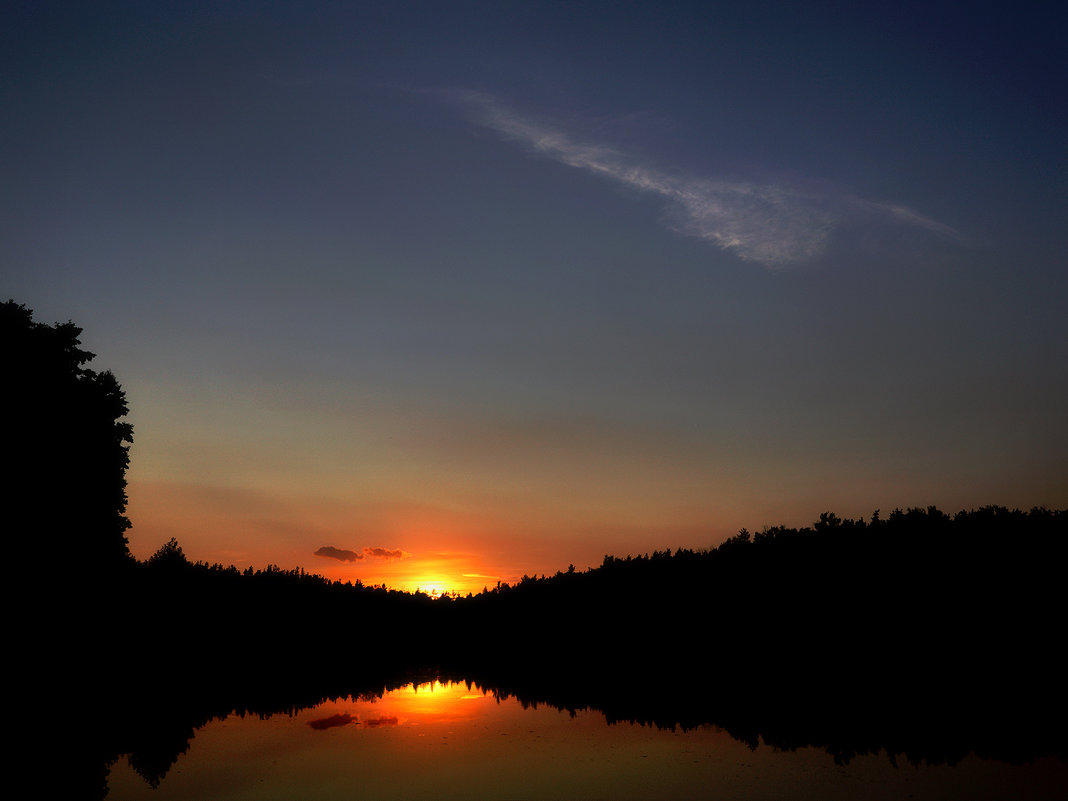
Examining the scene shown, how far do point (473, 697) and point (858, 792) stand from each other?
16.1 m

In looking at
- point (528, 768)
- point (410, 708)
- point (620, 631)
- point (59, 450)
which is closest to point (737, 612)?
point (620, 631)

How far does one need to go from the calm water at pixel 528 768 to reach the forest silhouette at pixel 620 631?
3.47 feet

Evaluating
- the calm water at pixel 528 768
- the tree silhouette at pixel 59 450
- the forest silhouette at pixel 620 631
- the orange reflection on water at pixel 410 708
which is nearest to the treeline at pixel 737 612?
the forest silhouette at pixel 620 631

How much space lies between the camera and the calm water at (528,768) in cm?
1325

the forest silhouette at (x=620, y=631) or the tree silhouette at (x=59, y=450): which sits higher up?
the tree silhouette at (x=59, y=450)

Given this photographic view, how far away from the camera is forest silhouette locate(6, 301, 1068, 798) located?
2117cm

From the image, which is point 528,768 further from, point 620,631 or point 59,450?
point 59,450

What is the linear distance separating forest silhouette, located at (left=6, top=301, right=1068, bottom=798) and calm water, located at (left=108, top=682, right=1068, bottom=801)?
1.06 meters

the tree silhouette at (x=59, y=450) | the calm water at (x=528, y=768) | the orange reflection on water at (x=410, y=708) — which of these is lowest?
the orange reflection on water at (x=410, y=708)

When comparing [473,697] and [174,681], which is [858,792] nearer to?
[473,697]

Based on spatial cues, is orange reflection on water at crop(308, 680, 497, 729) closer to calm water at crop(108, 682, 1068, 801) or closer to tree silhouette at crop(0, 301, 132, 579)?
calm water at crop(108, 682, 1068, 801)

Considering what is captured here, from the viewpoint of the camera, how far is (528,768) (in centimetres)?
1522

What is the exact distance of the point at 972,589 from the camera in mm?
29203

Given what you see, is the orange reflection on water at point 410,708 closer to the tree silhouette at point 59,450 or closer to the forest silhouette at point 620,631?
the forest silhouette at point 620,631
